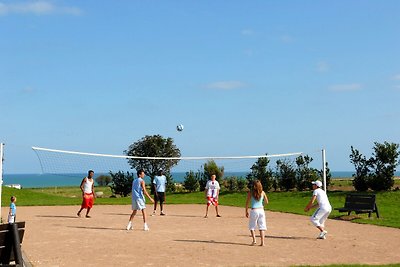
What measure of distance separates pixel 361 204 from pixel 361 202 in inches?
4.4

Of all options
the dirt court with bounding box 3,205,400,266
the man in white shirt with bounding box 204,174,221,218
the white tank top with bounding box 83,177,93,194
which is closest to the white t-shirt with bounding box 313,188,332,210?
the dirt court with bounding box 3,205,400,266

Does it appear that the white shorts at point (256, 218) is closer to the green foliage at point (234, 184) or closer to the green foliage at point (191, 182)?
the green foliage at point (234, 184)

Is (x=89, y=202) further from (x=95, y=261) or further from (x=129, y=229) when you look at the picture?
(x=95, y=261)

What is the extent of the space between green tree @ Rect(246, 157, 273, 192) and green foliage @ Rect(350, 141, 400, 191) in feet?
19.2

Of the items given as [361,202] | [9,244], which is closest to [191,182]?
[361,202]

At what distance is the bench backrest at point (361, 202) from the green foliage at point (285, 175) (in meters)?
15.0

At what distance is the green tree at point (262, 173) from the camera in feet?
117

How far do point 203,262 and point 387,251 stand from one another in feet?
13.5

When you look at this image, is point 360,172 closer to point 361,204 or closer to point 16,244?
point 361,204

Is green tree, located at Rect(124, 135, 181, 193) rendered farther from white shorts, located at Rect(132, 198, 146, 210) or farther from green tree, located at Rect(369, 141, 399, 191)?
white shorts, located at Rect(132, 198, 146, 210)

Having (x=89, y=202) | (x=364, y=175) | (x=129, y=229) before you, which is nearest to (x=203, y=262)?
(x=129, y=229)

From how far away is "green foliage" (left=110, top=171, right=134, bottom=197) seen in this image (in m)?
39.7

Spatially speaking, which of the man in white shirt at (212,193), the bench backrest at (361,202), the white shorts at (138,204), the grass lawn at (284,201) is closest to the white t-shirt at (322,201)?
the white shorts at (138,204)

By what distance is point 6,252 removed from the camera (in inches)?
336
